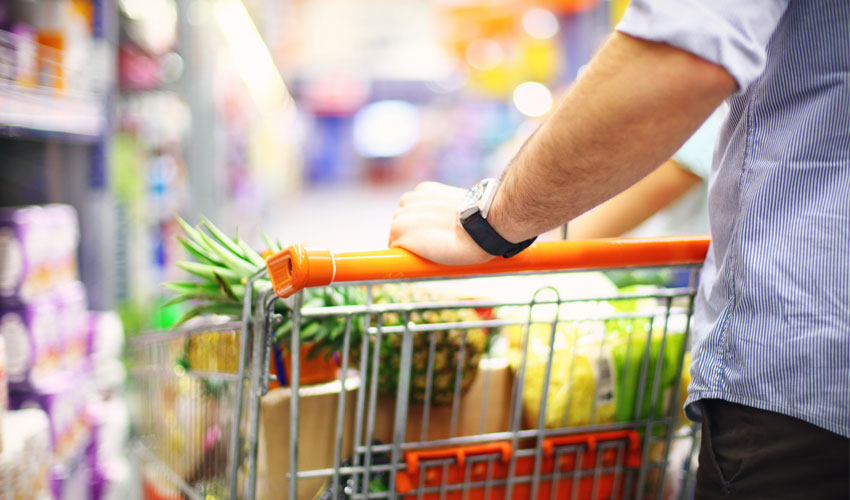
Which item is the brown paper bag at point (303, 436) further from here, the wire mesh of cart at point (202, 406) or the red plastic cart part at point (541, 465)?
the red plastic cart part at point (541, 465)

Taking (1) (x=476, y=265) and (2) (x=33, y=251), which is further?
(2) (x=33, y=251)

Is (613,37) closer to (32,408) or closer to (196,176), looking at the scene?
(32,408)

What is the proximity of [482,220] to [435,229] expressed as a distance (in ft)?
0.34

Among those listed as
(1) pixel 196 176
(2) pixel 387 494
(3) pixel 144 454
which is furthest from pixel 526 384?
(1) pixel 196 176

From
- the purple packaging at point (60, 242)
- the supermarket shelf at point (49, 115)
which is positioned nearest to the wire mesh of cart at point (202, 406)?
the purple packaging at point (60, 242)

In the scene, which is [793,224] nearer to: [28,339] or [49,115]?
[28,339]

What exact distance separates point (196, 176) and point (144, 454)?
116 inches

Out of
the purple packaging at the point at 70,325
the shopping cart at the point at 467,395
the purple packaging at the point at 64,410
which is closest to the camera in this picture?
the shopping cart at the point at 467,395

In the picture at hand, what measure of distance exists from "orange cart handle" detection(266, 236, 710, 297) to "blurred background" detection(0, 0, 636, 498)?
1.00m

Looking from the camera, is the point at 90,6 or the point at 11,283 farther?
the point at 90,6

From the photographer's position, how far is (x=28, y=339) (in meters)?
1.96

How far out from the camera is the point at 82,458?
2299mm

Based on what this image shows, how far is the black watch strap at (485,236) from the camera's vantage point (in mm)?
1093

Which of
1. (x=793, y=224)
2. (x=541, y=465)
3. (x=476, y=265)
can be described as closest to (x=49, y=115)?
(x=476, y=265)
